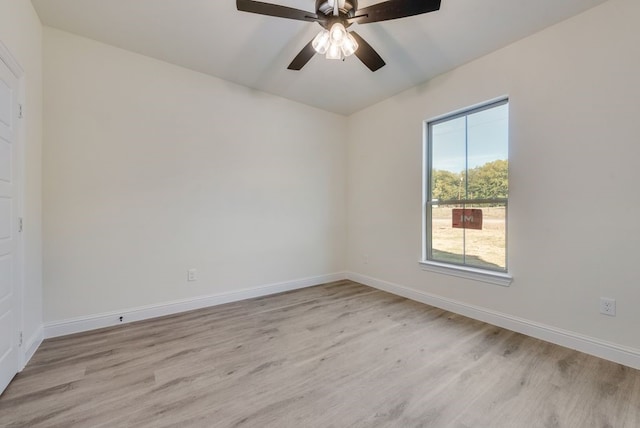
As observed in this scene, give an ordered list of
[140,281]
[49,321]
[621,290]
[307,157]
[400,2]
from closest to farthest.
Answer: [400,2] → [621,290] → [49,321] → [140,281] → [307,157]

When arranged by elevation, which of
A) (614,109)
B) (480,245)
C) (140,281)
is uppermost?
(614,109)

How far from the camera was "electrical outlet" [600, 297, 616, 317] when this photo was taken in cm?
203

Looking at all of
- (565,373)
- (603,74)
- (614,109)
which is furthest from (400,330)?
(603,74)

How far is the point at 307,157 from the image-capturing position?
409 centimetres

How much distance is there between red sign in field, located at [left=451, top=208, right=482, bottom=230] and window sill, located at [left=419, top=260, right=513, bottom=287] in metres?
0.47

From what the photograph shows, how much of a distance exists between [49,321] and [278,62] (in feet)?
11.0

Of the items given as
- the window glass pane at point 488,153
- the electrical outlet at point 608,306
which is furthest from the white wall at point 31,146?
the electrical outlet at point 608,306

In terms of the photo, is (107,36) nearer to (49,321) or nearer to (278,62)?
(278,62)

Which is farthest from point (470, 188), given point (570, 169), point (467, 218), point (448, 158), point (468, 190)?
point (570, 169)

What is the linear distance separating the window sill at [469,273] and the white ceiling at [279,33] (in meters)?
2.25

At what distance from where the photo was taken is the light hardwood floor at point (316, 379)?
1.48 meters

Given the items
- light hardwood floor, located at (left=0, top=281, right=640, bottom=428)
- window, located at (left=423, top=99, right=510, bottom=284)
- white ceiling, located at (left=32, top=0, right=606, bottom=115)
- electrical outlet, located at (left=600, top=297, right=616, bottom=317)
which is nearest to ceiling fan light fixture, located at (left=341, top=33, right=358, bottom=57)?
white ceiling, located at (left=32, top=0, right=606, bottom=115)

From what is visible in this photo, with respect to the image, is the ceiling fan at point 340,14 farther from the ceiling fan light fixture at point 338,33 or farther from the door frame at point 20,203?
the door frame at point 20,203

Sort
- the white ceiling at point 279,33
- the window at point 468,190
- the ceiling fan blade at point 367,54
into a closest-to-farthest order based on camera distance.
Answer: the ceiling fan blade at point 367,54
the white ceiling at point 279,33
the window at point 468,190
